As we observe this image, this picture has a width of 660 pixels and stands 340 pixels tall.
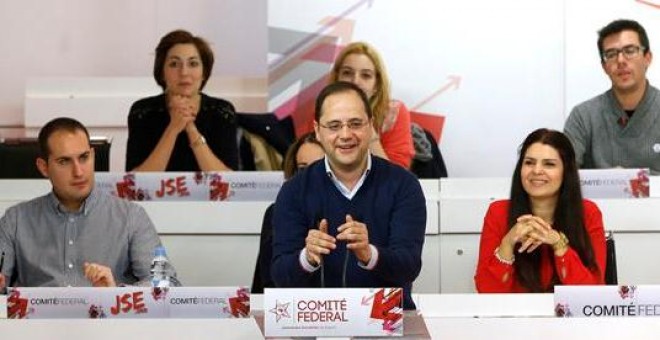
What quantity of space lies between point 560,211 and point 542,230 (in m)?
0.20

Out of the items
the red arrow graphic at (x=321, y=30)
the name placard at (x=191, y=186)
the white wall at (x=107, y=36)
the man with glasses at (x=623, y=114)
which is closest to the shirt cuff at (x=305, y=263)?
the name placard at (x=191, y=186)

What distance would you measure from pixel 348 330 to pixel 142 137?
2.85 meters

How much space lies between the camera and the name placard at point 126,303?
130 inches

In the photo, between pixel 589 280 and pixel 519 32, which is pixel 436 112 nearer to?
pixel 519 32

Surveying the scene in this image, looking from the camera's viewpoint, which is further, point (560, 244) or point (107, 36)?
point (107, 36)

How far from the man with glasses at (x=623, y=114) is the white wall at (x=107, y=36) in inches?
91.6

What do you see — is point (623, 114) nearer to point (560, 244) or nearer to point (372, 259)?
point (560, 244)

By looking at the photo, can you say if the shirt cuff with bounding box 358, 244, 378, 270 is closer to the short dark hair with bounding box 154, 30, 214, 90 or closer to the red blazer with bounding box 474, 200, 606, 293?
the red blazer with bounding box 474, 200, 606, 293

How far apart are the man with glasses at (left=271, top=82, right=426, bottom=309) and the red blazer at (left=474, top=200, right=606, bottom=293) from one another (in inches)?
26.4

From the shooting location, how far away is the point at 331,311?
299 centimetres

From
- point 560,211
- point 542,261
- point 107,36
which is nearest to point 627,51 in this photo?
point 560,211

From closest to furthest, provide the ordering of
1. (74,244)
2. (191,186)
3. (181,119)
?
(74,244)
(191,186)
(181,119)

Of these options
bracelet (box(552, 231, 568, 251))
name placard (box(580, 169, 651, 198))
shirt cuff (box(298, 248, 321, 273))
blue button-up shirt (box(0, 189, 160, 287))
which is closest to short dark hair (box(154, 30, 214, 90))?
blue button-up shirt (box(0, 189, 160, 287))

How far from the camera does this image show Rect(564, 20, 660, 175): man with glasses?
5.32 metres
